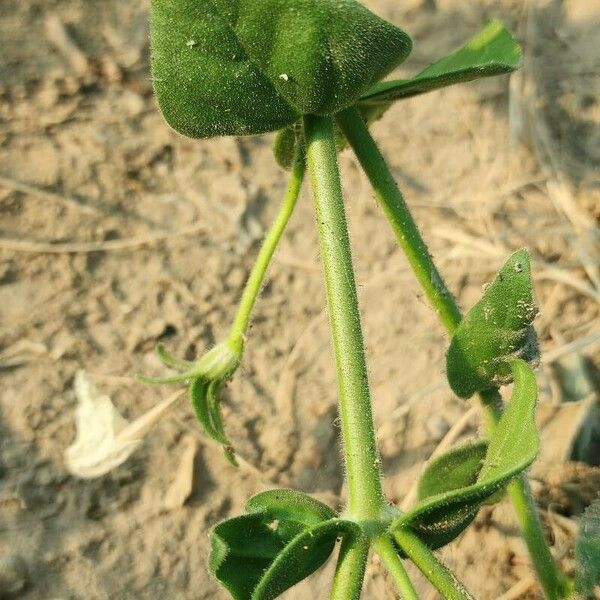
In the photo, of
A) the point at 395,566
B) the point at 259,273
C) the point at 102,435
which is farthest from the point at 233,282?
the point at 395,566

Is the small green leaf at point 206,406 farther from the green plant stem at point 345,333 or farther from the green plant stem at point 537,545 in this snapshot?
the green plant stem at point 537,545

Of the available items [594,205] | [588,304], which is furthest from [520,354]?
[594,205]

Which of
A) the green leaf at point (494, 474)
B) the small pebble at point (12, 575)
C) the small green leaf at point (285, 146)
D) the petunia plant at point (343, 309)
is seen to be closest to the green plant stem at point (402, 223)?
the petunia plant at point (343, 309)

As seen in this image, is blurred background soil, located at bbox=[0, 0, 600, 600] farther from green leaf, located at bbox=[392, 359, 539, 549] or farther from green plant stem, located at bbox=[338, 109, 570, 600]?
green leaf, located at bbox=[392, 359, 539, 549]

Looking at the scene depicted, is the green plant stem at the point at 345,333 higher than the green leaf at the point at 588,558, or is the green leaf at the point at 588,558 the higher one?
the green plant stem at the point at 345,333

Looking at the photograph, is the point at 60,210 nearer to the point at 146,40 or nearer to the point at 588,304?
the point at 146,40

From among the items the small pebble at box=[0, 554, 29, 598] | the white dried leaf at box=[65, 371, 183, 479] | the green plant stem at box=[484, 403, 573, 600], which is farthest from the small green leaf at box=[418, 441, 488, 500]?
the small pebble at box=[0, 554, 29, 598]
